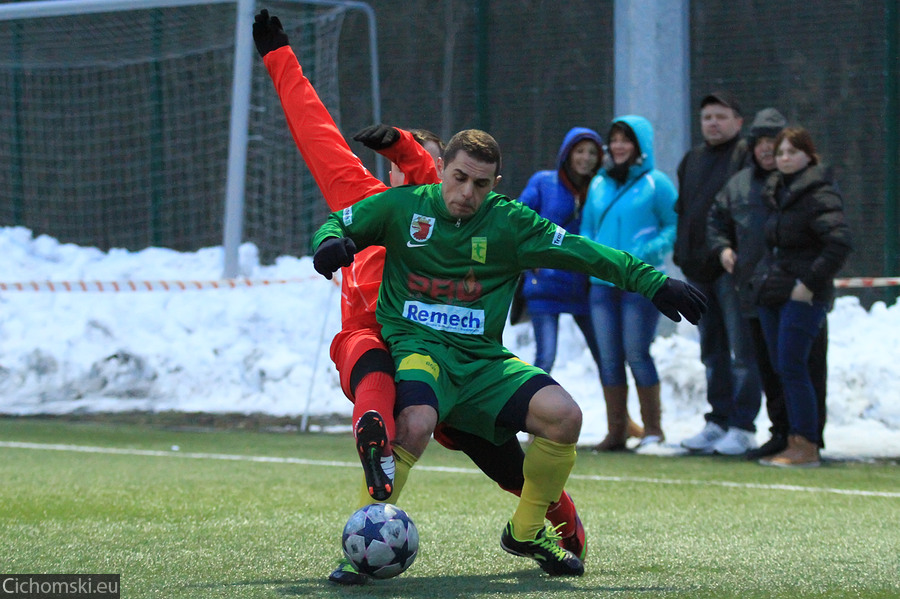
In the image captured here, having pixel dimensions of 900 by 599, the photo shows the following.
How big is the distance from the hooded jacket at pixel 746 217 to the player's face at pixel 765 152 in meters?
0.03

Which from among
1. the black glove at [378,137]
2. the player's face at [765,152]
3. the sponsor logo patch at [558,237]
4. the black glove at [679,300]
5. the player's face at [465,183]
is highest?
the player's face at [765,152]

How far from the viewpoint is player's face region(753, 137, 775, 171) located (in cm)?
876

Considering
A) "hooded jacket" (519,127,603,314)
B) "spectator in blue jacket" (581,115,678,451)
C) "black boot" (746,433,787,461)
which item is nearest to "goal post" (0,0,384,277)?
"hooded jacket" (519,127,603,314)

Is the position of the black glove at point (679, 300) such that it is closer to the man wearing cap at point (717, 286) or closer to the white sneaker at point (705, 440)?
the man wearing cap at point (717, 286)

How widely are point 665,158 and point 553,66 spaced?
3912 mm

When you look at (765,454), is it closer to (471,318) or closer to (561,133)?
(471,318)

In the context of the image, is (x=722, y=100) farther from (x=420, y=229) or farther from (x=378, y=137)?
(x=420, y=229)

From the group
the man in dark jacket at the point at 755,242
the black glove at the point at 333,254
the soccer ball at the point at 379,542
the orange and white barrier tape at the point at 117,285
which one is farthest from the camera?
the orange and white barrier tape at the point at 117,285

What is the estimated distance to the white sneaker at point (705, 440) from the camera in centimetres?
916

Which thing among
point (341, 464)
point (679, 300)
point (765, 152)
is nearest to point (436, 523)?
point (679, 300)

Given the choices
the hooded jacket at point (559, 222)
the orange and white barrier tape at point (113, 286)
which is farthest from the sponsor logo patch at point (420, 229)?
the orange and white barrier tape at point (113, 286)

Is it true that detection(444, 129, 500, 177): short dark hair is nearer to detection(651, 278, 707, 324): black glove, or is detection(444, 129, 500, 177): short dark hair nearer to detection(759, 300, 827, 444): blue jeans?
detection(651, 278, 707, 324): black glove

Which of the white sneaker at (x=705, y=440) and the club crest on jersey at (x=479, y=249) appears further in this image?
the white sneaker at (x=705, y=440)

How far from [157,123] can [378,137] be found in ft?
36.1
